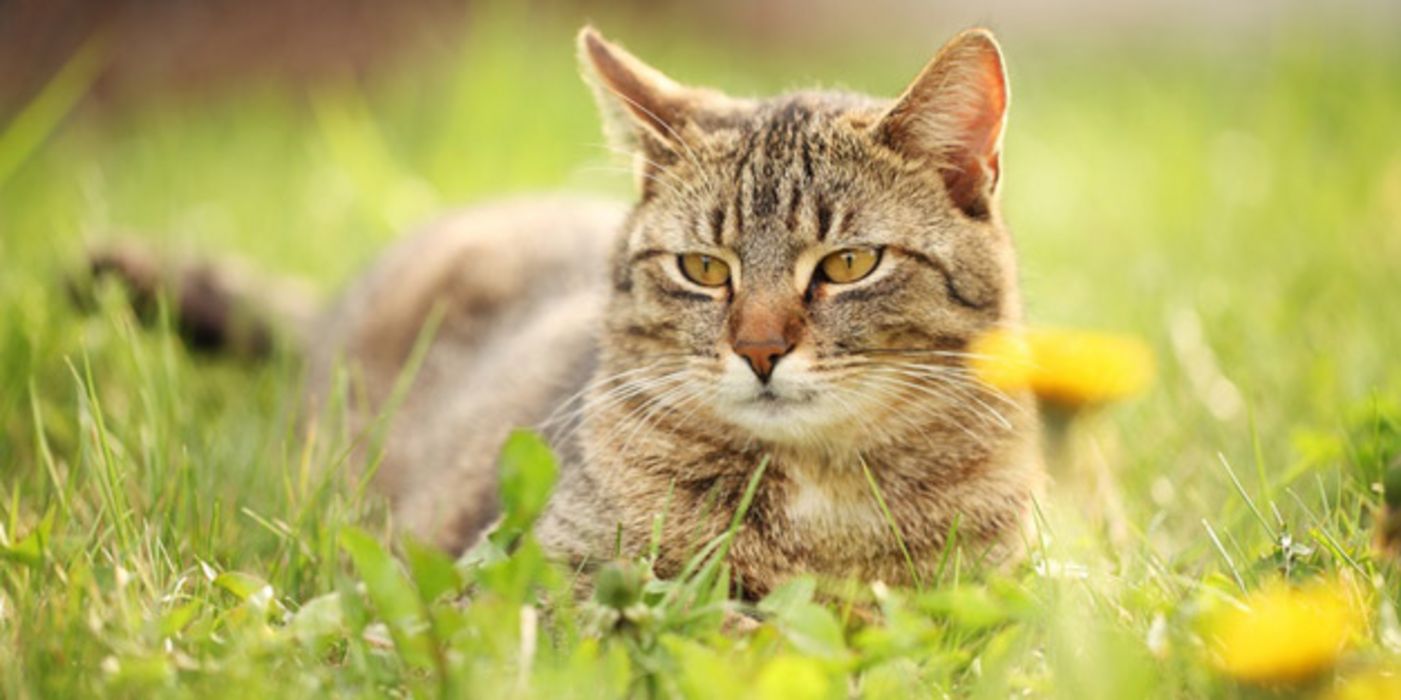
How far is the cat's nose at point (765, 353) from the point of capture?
1951 millimetres

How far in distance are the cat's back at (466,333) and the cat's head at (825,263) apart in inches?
17.7

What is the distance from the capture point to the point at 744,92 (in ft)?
19.9

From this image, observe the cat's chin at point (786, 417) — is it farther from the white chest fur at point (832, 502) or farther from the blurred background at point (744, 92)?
the blurred background at point (744, 92)

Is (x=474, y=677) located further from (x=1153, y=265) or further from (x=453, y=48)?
(x=453, y=48)

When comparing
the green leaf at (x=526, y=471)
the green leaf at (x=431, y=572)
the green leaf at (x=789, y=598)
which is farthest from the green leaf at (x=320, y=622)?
the green leaf at (x=789, y=598)

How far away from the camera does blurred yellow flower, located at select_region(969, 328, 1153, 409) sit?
75.2 inches

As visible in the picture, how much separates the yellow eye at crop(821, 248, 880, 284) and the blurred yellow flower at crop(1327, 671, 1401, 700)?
2.94ft

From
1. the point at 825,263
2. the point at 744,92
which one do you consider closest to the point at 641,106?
the point at 825,263

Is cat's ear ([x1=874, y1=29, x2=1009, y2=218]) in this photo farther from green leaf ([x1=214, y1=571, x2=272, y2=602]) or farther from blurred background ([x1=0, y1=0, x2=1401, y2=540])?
green leaf ([x1=214, y1=571, x2=272, y2=602])

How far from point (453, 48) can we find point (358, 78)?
0.60 metres

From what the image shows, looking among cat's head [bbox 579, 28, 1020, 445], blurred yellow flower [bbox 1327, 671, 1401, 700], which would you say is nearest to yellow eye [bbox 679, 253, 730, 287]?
cat's head [bbox 579, 28, 1020, 445]

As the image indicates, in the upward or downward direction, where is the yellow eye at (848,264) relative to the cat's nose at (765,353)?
upward

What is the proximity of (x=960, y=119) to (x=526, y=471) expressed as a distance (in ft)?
3.16

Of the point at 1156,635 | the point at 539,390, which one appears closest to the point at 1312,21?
the point at 539,390
